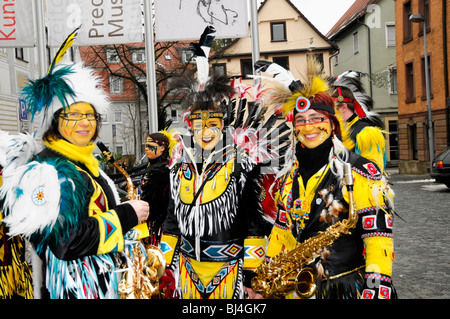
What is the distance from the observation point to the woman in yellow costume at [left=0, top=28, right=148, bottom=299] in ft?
6.86

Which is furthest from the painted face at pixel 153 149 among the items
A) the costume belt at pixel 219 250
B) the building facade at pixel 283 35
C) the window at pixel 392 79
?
the window at pixel 392 79

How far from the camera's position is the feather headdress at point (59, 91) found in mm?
2385

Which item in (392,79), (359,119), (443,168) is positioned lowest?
(443,168)

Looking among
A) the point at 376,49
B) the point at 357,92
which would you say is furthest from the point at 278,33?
the point at 357,92

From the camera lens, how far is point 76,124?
238cm

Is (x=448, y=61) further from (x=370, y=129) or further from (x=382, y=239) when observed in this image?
(x=382, y=239)

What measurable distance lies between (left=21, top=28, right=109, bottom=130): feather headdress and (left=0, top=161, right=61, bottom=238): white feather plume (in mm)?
384

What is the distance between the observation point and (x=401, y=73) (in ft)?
77.5

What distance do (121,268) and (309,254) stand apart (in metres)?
1.08

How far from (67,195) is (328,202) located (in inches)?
56.4

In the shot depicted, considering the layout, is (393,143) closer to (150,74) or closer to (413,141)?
(413,141)

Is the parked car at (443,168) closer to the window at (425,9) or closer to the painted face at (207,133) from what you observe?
the window at (425,9)

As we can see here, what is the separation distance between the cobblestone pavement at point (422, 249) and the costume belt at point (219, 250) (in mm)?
2661

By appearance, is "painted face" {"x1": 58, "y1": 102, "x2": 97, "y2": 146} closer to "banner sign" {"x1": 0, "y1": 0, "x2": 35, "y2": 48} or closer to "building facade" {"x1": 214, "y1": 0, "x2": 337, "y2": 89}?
"banner sign" {"x1": 0, "y1": 0, "x2": 35, "y2": 48}
